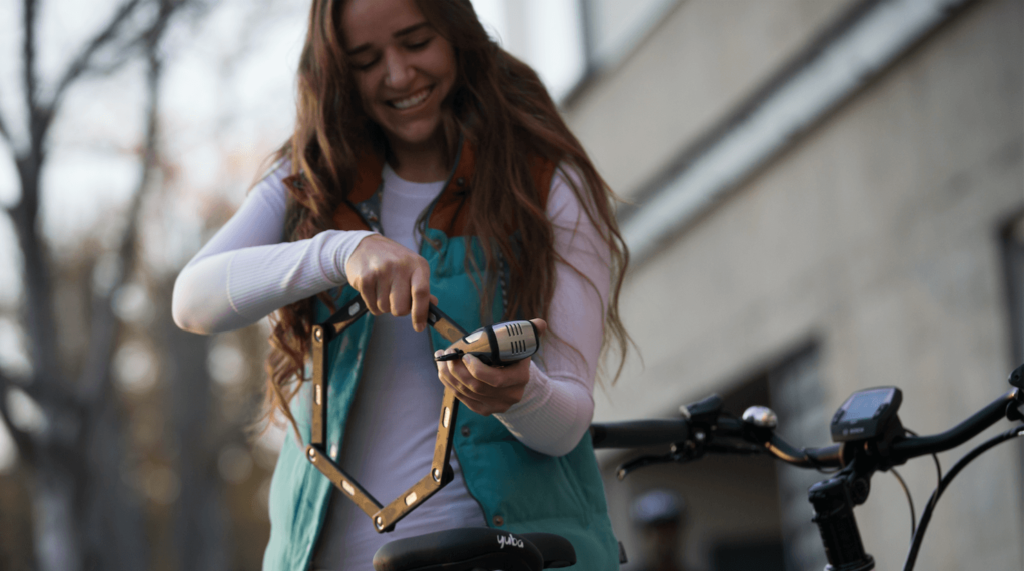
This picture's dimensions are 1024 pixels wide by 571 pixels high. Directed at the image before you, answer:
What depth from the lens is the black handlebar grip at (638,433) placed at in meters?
2.28

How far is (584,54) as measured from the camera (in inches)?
407

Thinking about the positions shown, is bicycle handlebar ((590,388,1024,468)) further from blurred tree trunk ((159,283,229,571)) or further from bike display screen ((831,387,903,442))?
blurred tree trunk ((159,283,229,571))

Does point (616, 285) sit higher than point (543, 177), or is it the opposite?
point (543, 177)

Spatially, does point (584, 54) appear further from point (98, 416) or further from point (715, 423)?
point (715, 423)

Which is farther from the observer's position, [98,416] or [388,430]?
[98,416]

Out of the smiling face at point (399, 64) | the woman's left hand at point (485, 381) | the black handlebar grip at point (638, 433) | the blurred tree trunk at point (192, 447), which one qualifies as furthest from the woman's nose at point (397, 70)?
the blurred tree trunk at point (192, 447)

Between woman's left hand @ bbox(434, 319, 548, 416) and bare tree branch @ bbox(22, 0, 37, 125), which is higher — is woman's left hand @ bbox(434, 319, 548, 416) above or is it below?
below

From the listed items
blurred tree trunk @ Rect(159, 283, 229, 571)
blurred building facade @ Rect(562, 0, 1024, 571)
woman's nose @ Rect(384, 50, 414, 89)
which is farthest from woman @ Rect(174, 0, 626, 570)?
blurred tree trunk @ Rect(159, 283, 229, 571)

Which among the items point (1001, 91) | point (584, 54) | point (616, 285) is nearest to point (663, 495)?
point (1001, 91)

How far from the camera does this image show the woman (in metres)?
1.78

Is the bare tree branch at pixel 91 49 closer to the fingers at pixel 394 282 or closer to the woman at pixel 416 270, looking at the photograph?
the woman at pixel 416 270

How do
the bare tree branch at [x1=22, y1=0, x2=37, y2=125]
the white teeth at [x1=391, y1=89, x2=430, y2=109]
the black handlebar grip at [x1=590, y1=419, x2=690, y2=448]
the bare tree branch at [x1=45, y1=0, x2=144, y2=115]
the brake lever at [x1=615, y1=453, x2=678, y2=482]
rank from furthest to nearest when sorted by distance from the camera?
the bare tree branch at [x1=45, y1=0, x2=144, y2=115] < the bare tree branch at [x1=22, y1=0, x2=37, y2=125] < the brake lever at [x1=615, y1=453, x2=678, y2=482] < the black handlebar grip at [x1=590, y1=419, x2=690, y2=448] < the white teeth at [x1=391, y1=89, x2=430, y2=109]

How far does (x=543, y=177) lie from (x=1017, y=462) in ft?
13.0

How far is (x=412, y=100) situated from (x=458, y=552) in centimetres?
95
